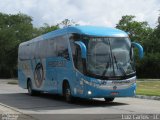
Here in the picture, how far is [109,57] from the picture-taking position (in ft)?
65.6

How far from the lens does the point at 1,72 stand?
93.6 metres

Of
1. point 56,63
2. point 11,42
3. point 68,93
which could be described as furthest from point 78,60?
point 11,42

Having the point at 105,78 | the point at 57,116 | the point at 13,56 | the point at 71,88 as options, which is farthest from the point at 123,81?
the point at 13,56

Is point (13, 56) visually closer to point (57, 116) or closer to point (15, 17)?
point (15, 17)

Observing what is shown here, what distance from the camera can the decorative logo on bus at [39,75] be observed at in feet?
88.1

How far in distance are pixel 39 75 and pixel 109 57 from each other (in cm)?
832

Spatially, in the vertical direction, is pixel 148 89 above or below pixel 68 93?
below

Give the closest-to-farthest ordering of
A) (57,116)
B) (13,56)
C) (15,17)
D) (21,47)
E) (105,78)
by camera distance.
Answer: (57,116) → (105,78) → (21,47) → (13,56) → (15,17)

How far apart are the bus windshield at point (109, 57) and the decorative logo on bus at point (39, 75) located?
288 inches

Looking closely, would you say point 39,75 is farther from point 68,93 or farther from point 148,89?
→ point 148,89

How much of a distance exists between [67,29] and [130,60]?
3571 mm

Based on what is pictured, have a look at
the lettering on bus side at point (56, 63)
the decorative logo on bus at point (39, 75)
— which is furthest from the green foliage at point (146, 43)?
the lettering on bus side at point (56, 63)

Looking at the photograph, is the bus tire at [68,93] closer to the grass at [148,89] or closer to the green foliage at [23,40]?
the grass at [148,89]

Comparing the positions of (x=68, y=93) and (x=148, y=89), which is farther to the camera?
(x=148, y=89)
